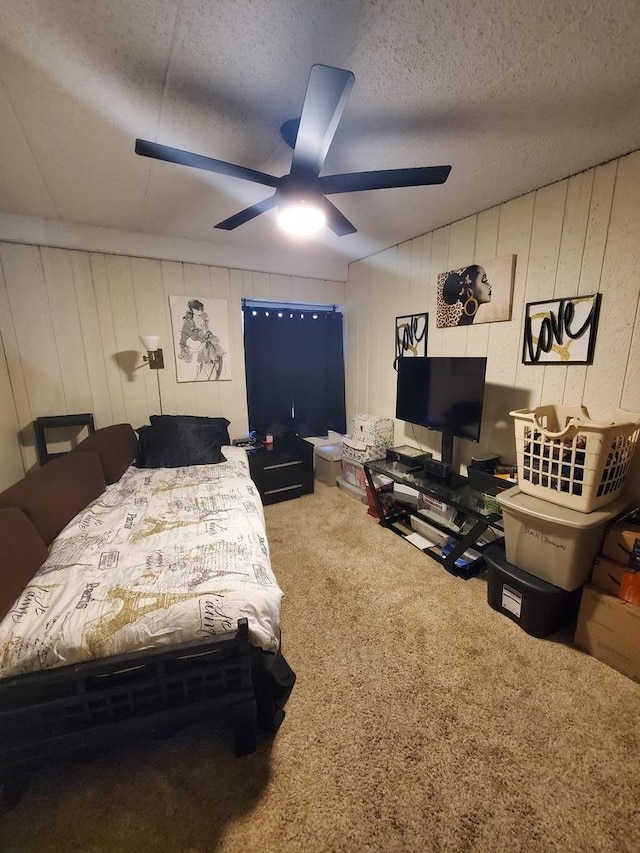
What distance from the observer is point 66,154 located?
1.63m

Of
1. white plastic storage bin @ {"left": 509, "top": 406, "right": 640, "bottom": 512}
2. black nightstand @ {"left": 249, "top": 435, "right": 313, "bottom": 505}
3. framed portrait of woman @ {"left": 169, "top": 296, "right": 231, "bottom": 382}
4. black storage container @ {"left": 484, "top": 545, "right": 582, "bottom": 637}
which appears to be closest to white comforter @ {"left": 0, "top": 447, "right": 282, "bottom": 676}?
black nightstand @ {"left": 249, "top": 435, "right": 313, "bottom": 505}

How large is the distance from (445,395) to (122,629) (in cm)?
227

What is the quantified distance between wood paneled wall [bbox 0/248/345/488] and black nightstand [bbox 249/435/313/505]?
67cm

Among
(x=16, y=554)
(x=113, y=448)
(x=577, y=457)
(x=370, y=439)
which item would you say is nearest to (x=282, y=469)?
(x=370, y=439)

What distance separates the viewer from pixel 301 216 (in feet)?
4.87

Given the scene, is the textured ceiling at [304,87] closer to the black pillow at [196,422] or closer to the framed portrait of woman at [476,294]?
the framed portrait of woman at [476,294]

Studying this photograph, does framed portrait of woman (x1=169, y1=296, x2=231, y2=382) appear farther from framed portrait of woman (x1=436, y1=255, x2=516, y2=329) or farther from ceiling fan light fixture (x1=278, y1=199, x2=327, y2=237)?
framed portrait of woman (x1=436, y1=255, x2=516, y2=329)

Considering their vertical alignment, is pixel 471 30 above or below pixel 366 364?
above

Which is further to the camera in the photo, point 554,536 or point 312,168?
point 554,536

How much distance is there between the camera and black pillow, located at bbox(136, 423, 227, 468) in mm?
2650

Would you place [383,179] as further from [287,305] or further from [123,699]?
[287,305]

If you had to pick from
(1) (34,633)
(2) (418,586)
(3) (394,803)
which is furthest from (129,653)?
(2) (418,586)

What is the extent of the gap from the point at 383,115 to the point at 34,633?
2311 millimetres

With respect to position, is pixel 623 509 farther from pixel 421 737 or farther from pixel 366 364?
pixel 366 364
